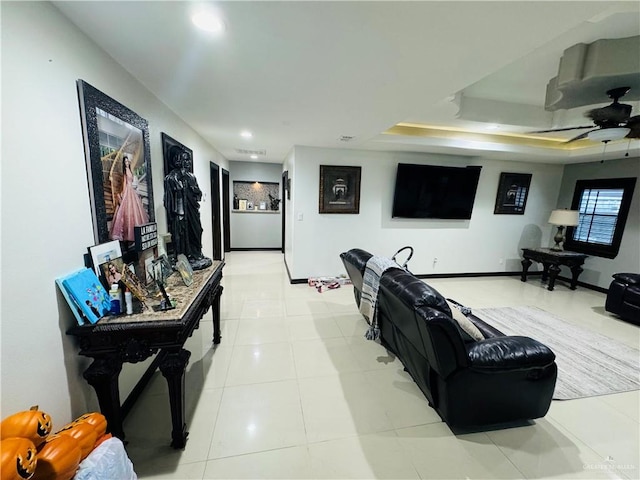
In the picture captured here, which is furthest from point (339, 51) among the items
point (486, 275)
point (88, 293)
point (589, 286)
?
point (589, 286)

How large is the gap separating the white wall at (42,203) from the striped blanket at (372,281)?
1996 millimetres

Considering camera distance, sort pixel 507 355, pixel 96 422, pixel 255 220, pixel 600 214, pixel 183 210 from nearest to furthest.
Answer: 1. pixel 96 422
2. pixel 507 355
3. pixel 183 210
4. pixel 600 214
5. pixel 255 220

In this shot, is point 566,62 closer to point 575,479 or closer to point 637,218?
point 575,479

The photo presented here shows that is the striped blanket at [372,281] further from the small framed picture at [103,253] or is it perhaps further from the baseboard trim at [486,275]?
the baseboard trim at [486,275]

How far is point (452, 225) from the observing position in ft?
16.2

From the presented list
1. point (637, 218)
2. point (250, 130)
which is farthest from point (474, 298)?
point (250, 130)

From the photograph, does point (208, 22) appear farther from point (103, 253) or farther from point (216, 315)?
point (216, 315)

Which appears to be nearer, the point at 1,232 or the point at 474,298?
the point at 1,232

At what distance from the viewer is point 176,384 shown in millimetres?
1455

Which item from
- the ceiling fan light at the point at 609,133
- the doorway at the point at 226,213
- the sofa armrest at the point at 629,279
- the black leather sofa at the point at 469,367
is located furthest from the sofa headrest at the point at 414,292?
the doorway at the point at 226,213

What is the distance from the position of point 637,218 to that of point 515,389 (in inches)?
196

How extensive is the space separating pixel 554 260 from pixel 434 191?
250 centimetres

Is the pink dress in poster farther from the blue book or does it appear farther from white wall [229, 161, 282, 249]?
white wall [229, 161, 282, 249]

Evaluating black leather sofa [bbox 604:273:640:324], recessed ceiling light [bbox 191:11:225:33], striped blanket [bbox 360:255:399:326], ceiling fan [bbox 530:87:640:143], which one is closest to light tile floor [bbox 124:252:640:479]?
striped blanket [bbox 360:255:399:326]
